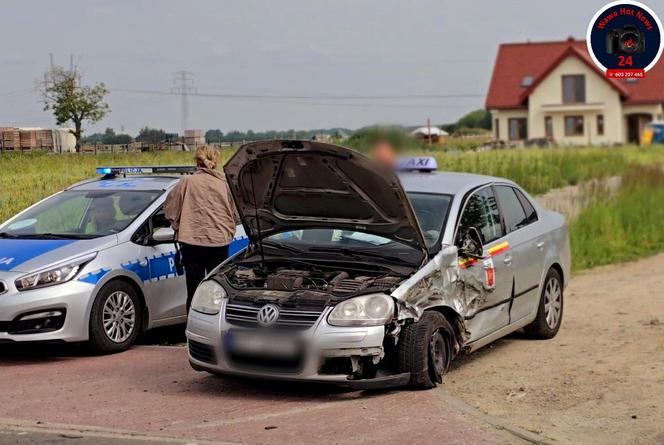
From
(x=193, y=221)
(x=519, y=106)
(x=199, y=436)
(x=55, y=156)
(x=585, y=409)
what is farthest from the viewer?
(x=519, y=106)

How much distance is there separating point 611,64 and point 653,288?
554 cm

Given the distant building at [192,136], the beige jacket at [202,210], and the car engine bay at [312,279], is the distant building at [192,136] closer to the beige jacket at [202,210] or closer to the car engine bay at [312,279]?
the beige jacket at [202,210]

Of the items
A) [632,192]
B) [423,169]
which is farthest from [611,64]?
[632,192]

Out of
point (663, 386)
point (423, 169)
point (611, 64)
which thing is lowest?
point (663, 386)

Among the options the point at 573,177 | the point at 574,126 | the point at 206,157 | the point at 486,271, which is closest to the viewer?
the point at 486,271

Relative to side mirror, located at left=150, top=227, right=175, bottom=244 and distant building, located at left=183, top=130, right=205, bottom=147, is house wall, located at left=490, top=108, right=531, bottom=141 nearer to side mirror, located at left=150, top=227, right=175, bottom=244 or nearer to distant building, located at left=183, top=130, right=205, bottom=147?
distant building, located at left=183, top=130, right=205, bottom=147

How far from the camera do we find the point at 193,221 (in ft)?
32.1

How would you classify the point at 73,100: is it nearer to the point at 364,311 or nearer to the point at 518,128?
the point at 364,311

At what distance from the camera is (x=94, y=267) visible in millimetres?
9531

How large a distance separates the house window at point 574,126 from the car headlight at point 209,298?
151 ft

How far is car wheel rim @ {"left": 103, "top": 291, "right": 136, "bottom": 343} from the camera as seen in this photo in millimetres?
9641

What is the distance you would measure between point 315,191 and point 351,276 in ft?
2.63

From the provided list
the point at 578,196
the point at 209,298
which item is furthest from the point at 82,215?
the point at 578,196

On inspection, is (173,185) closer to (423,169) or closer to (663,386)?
(423,169)
